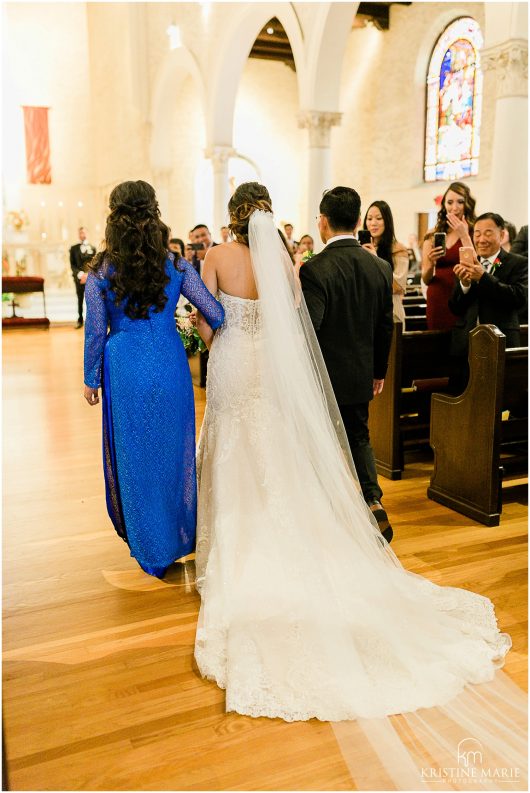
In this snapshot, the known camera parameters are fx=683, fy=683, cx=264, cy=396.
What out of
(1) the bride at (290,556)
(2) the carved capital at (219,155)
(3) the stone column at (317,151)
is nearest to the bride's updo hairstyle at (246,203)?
(1) the bride at (290,556)

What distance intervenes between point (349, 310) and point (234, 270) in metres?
0.59

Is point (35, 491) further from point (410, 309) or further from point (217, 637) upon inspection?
point (410, 309)

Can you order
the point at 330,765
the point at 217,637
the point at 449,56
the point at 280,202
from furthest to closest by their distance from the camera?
the point at 280,202, the point at 449,56, the point at 217,637, the point at 330,765

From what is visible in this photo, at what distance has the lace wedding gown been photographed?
2.30m

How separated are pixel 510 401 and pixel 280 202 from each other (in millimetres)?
16044

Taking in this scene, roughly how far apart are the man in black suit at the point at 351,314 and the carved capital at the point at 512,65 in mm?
4434

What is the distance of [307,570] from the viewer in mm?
2744

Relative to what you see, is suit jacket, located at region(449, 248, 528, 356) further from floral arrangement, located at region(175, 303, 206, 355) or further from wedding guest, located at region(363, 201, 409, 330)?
floral arrangement, located at region(175, 303, 206, 355)

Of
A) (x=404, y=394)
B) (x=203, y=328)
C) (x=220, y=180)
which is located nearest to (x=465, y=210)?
(x=404, y=394)

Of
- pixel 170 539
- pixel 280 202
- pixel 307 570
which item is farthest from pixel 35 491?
pixel 280 202

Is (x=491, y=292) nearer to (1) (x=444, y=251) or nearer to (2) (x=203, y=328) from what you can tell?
(1) (x=444, y=251)

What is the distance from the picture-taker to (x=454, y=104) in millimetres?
14148

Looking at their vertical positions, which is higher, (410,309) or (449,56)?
(449,56)

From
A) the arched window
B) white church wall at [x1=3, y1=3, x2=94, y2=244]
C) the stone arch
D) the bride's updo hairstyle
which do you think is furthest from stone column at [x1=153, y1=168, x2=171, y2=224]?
the bride's updo hairstyle
